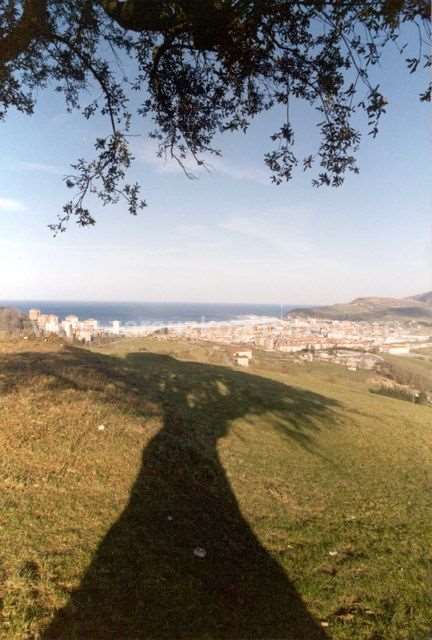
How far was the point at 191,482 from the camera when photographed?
5.39m

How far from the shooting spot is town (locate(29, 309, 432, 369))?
2914cm

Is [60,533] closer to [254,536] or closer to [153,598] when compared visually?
[153,598]

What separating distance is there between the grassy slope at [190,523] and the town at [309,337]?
16923mm

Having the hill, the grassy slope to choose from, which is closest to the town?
the hill

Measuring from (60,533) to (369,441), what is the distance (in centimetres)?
824

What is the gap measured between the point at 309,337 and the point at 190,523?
36412 millimetres

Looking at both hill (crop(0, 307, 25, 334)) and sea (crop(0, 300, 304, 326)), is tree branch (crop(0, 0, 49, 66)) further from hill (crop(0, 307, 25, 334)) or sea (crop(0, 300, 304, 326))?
hill (crop(0, 307, 25, 334))

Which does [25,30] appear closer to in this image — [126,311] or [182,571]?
[182,571]

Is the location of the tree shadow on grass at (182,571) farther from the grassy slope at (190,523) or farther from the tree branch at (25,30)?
the tree branch at (25,30)

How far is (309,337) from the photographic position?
129ft

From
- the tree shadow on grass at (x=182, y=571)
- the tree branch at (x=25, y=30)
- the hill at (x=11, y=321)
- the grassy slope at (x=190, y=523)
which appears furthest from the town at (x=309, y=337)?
the tree branch at (x=25, y=30)

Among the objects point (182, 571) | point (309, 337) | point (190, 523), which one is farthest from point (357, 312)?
point (182, 571)

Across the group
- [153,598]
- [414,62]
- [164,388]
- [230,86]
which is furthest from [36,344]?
[414,62]

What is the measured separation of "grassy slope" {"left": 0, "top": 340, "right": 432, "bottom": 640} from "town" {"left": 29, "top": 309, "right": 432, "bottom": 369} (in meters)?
16.9
